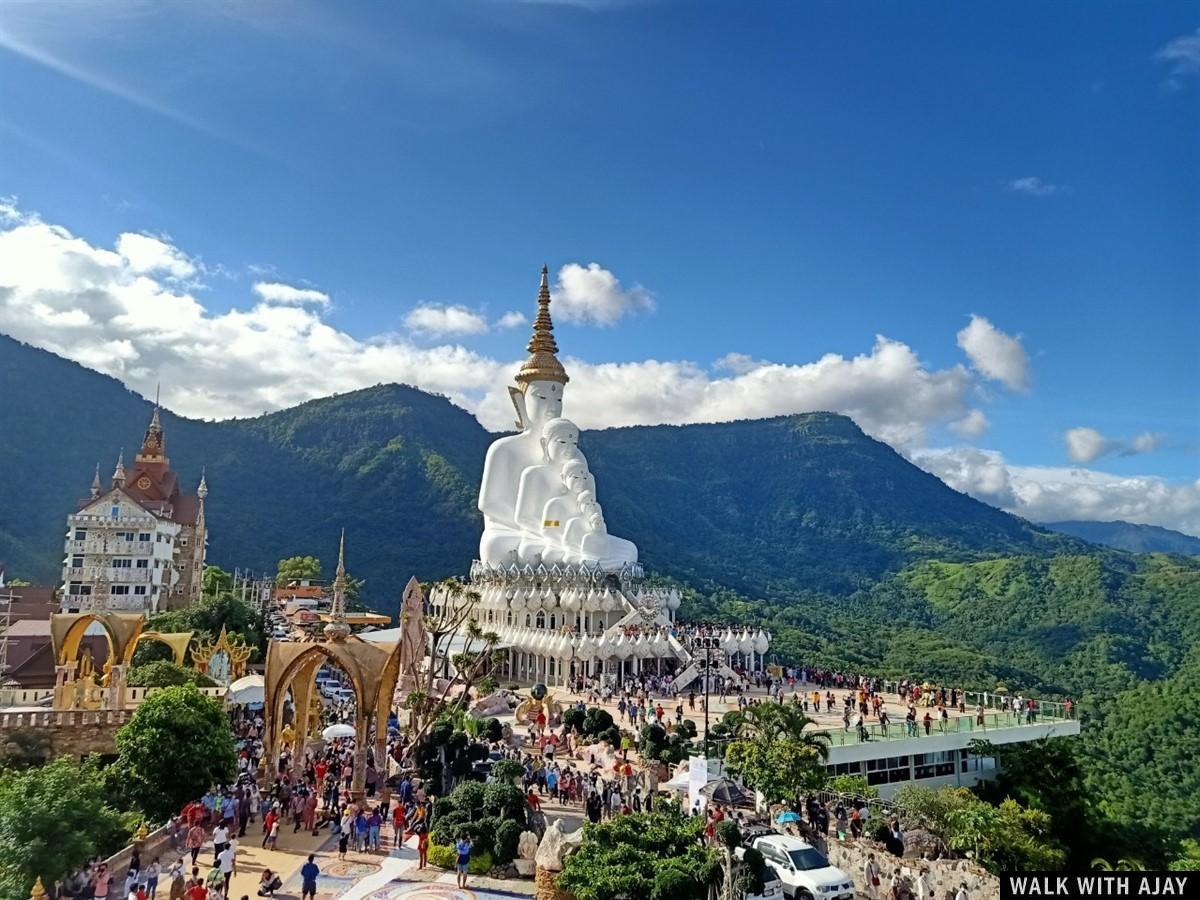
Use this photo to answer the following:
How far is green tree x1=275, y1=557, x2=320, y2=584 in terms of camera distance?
78.8 meters

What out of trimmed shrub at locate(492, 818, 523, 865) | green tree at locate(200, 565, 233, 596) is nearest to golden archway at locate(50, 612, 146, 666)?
trimmed shrub at locate(492, 818, 523, 865)

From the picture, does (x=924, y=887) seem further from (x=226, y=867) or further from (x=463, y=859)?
(x=226, y=867)

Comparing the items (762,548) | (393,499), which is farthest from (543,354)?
(762,548)

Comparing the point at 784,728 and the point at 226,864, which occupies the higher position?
the point at 784,728

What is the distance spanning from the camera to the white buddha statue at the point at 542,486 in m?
47.2

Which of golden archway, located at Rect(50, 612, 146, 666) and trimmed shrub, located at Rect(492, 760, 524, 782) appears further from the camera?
golden archway, located at Rect(50, 612, 146, 666)

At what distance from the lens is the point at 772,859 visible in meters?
15.9

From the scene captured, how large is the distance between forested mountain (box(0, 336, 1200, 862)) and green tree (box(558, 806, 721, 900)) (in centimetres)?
1990

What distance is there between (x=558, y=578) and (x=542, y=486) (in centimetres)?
757

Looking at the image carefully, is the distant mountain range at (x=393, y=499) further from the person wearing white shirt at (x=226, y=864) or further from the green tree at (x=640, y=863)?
the green tree at (x=640, y=863)

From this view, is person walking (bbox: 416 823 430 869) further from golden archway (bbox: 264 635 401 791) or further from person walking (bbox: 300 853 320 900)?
golden archway (bbox: 264 635 401 791)

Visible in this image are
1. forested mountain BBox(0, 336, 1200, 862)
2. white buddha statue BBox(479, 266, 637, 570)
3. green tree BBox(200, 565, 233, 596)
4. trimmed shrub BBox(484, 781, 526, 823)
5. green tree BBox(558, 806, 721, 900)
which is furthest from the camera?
green tree BBox(200, 565, 233, 596)

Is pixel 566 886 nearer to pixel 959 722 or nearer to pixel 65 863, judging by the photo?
pixel 65 863

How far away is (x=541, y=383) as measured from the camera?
54.6 metres
